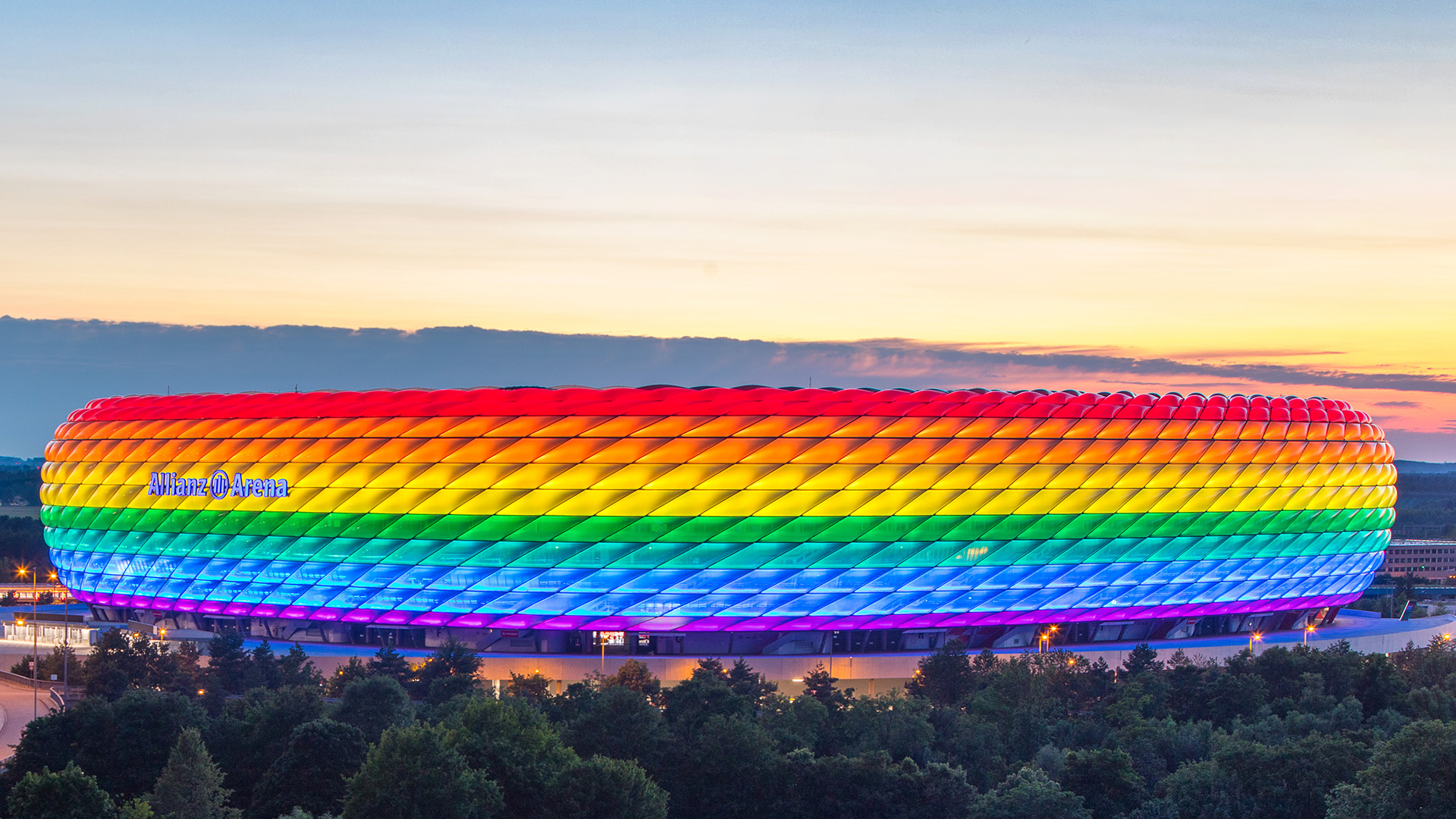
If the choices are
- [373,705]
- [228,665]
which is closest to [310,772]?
[373,705]

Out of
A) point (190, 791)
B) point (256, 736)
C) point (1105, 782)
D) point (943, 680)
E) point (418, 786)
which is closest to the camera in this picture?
point (418, 786)

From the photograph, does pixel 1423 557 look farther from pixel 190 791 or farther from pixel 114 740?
pixel 190 791

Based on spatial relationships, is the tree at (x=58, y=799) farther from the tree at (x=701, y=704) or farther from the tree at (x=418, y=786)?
the tree at (x=701, y=704)

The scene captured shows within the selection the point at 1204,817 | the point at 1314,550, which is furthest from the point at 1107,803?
the point at 1314,550

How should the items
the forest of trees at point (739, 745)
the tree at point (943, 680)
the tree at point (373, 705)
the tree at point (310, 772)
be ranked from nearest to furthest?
the forest of trees at point (739, 745) < the tree at point (310, 772) < the tree at point (373, 705) < the tree at point (943, 680)

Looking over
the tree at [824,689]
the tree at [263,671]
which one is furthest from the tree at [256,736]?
the tree at [824,689]

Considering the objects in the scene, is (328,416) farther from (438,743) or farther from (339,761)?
(438,743)
